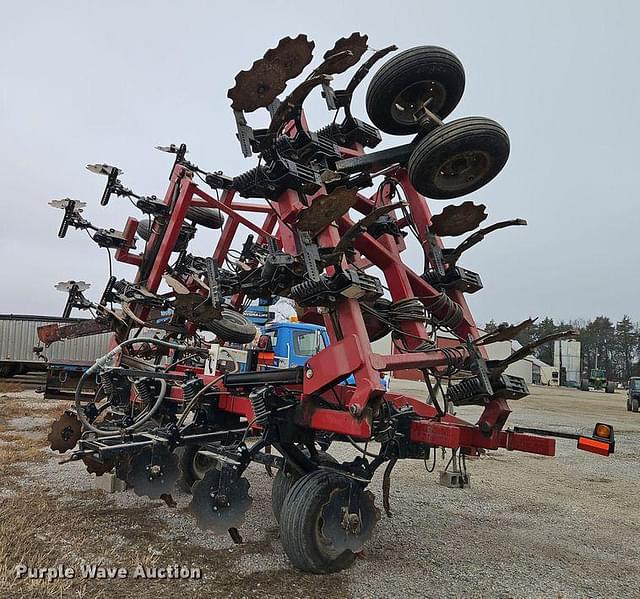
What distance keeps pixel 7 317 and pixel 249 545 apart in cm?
1935

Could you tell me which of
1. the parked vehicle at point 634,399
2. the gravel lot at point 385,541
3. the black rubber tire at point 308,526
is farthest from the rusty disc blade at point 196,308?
the parked vehicle at point 634,399

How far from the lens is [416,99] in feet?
13.8

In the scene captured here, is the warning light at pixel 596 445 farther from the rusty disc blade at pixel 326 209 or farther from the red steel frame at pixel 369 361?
the rusty disc blade at pixel 326 209

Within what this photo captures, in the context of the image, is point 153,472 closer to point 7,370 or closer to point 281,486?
point 281,486

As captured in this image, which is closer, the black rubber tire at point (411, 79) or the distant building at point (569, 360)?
the black rubber tire at point (411, 79)

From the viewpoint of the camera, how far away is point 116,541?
12.7 ft

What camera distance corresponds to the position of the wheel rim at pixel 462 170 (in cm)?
362

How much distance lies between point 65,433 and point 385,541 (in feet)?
9.48

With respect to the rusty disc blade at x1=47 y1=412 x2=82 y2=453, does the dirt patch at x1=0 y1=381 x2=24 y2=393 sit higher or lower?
lower

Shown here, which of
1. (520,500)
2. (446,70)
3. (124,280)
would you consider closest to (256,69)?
(446,70)

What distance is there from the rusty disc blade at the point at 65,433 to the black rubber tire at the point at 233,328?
1.44 m

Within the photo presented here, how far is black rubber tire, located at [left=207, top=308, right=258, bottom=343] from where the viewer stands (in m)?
5.36

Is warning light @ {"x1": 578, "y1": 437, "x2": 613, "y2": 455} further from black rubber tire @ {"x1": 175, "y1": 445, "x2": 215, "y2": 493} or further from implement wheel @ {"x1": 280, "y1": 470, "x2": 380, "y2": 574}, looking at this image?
black rubber tire @ {"x1": 175, "y1": 445, "x2": 215, "y2": 493}

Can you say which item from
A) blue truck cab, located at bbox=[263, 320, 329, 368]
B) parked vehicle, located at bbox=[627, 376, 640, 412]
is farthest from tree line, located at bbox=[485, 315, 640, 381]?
blue truck cab, located at bbox=[263, 320, 329, 368]
